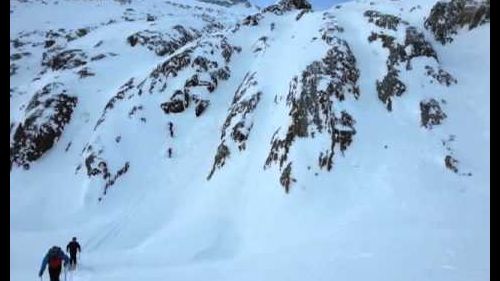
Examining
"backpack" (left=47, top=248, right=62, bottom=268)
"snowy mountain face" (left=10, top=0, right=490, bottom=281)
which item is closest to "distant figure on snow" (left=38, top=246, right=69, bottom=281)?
"backpack" (left=47, top=248, right=62, bottom=268)

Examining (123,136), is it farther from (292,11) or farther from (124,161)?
(292,11)

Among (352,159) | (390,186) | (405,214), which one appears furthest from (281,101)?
(405,214)

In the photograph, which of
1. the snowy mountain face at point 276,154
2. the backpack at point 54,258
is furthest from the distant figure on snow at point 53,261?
the snowy mountain face at point 276,154

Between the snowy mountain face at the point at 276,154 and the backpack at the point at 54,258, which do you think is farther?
the snowy mountain face at the point at 276,154

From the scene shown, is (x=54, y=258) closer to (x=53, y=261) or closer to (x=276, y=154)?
(x=53, y=261)

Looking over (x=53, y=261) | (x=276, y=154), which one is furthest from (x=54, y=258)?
(x=276, y=154)

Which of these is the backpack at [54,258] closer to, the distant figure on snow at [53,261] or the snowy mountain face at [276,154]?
the distant figure on snow at [53,261]

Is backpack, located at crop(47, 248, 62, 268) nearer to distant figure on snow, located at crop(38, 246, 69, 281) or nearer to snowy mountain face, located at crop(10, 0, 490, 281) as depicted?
distant figure on snow, located at crop(38, 246, 69, 281)
